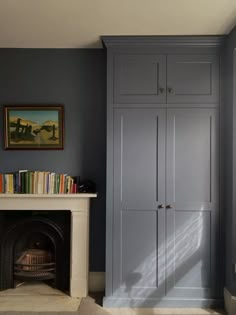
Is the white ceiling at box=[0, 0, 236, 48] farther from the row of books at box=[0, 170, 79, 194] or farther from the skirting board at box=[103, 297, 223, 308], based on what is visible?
the skirting board at box=[103, 297, 223, 308]

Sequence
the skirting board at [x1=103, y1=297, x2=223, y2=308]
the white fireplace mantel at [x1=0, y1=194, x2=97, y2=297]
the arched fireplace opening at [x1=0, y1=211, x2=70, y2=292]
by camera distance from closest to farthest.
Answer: the skirting board at [x1=103, y1=297, x2=223, y2=308] < the white fireplace mantel at [x1=0, y1=194, x2=97, y2=297] < the arched fireplace opening at [x1=0, y1=211, x2=70, y2=292]

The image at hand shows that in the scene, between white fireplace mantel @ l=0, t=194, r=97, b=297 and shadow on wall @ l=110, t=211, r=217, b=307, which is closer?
shadow on wall @ l=110, t=211, r=217, b=307

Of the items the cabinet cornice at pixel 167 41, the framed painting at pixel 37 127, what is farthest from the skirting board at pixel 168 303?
the cabinet cornice at pixel 167 41

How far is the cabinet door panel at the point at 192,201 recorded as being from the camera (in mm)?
2824

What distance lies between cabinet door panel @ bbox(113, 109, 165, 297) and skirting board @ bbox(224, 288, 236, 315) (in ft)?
1.86

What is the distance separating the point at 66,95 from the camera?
3.21 metres

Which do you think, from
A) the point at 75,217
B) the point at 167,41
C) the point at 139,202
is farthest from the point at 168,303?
the point at 167,41

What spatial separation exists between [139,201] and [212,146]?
0.86 metres

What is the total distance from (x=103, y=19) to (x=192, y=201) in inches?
70.7

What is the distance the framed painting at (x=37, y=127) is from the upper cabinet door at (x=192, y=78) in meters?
1.17

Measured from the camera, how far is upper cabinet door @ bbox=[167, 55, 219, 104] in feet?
9.38

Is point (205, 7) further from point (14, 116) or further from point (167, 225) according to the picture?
point (14, 116)

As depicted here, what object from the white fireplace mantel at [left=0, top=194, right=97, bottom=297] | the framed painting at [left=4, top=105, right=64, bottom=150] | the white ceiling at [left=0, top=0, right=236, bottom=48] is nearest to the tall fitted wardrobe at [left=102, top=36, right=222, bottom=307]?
the white ceiling at [left=0, top=0, right=236, bottom=48]

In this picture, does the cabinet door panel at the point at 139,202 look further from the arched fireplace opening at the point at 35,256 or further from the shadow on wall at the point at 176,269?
the arched fireplace opening at the point at 35,256
